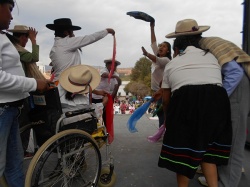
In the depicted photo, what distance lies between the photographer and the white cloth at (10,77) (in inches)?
68.7

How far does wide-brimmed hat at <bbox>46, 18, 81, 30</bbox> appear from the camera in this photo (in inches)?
117

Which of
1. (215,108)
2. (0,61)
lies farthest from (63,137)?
(215,108)

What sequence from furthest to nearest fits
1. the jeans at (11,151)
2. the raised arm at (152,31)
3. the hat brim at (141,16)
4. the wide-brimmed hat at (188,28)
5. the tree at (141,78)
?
1. the tree at (141,78)
2. the raised arm at (152,31)
3. the hat brim at (141,16)
4. the wide-brimmed hat at (188,28)
5. the jeans at (11,151)

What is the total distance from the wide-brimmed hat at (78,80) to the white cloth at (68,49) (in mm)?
293

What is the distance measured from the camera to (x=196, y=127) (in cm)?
218

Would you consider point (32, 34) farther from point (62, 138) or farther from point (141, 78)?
point (141, 78)

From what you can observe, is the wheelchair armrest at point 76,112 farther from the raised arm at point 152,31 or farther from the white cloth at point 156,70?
the raised arm at point 152,31

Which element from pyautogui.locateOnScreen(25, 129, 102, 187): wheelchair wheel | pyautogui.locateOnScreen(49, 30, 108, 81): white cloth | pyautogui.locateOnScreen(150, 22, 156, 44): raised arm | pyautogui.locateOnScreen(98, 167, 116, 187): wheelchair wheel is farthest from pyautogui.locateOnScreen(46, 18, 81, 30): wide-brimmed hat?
pyautogui.locateOnScreen(98, 167, 116, 187): wheelchair wheel

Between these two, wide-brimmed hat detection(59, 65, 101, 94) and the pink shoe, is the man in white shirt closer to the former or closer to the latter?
wide-brimmed hat detection(59, 65, 101, 94)

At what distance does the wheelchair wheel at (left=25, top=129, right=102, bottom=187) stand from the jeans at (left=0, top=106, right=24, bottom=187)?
0.50 ft

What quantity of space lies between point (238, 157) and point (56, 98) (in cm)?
170

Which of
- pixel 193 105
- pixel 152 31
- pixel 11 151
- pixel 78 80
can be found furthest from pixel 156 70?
pixel 11 151

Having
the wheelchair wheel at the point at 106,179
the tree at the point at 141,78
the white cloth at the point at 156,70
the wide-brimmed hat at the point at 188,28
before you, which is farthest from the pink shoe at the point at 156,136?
the tree at the point at 141,78

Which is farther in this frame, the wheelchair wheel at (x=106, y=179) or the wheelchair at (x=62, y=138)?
the wheelchair wheel at (x=106, y=179)
